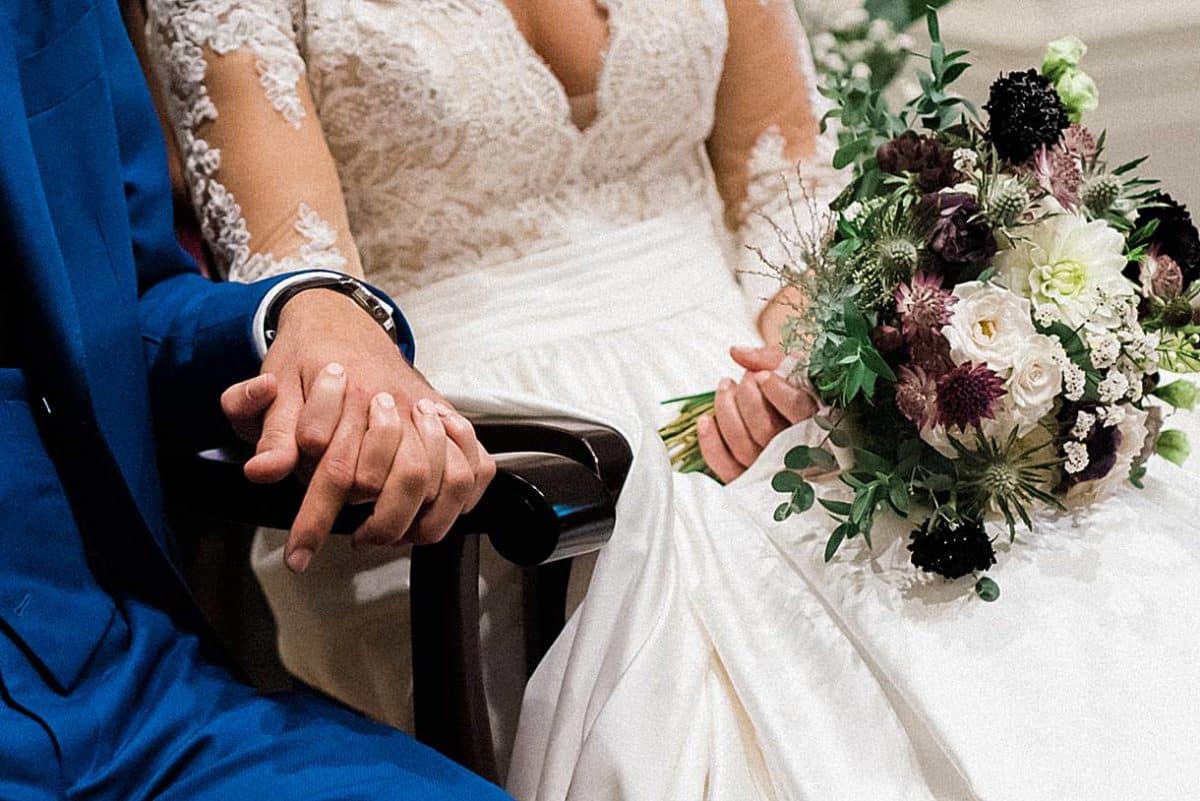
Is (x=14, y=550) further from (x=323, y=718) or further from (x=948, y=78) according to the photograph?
(x=948, y=78)

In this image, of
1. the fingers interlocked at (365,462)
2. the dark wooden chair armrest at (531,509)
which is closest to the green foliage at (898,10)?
the dark wooden chair armrest at (531,509)

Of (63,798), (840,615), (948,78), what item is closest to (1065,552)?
(840,615)

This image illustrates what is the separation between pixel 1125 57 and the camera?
7.74ft

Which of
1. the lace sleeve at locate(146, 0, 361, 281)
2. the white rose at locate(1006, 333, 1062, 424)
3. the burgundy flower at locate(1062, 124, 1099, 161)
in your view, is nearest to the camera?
the white rose at locate(1006, 333, 1062, 424)

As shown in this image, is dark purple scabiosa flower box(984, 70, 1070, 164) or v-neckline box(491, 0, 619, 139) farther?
v-neckline box(491, 0, 619, 139)

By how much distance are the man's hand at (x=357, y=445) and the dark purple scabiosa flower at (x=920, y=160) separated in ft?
1.47

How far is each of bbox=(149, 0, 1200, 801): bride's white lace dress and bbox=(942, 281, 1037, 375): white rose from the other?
15 centimetres

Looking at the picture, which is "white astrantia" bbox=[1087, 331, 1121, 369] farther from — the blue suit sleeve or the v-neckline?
the v-neckline

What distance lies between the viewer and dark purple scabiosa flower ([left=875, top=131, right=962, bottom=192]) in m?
1.05

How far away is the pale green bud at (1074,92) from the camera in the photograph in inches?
44.9

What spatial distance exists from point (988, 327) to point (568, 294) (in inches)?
24.5

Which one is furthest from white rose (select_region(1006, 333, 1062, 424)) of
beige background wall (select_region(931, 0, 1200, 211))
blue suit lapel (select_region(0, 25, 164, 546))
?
beige background wall (select_region(931, 0, 1200, 211))

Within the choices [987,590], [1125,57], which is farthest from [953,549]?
[1125,57]

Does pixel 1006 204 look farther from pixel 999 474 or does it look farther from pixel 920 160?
pixel 999 474
